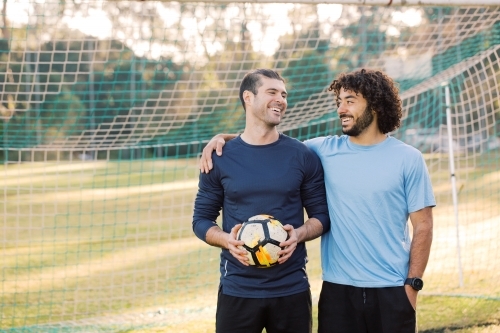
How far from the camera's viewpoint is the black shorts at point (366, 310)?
3584mm

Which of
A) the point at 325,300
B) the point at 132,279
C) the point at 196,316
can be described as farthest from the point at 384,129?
the point at 132,279

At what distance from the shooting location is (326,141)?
3.97m

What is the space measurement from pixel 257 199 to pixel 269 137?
1.18 ft

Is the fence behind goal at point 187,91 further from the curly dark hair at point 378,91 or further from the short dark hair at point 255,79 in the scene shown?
the curly dark hair at point 378,91

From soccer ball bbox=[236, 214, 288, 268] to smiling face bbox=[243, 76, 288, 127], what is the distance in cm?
55

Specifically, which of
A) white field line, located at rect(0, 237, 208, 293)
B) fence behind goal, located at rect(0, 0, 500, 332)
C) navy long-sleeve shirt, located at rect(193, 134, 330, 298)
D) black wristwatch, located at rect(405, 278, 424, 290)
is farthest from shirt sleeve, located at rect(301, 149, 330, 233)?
white field line, located at rect(0, 237, 208, 293)

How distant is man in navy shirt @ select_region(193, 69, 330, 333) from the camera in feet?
12.1

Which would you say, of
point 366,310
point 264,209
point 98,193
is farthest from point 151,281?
point 98,193

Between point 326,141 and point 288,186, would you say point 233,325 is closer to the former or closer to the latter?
point 288,186

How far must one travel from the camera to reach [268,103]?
3.86 meters

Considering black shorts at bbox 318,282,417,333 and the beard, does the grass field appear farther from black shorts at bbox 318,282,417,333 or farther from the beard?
the beard

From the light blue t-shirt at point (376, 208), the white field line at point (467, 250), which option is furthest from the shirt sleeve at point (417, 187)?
the white field line at point (467, 250)

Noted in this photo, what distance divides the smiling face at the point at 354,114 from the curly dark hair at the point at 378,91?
26 mm

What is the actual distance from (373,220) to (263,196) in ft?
1.89
